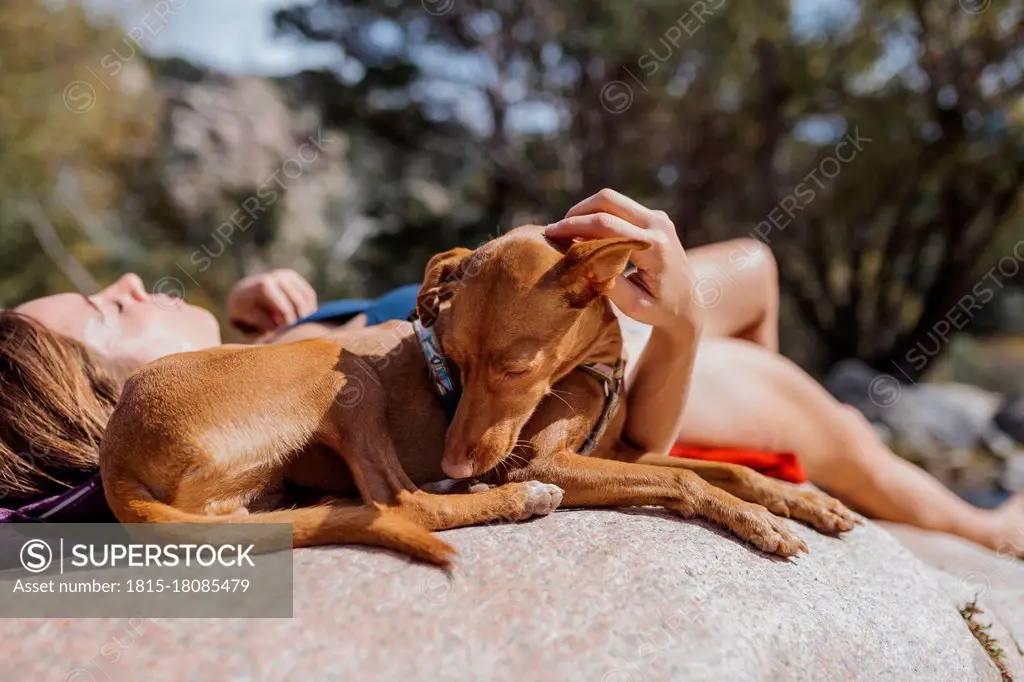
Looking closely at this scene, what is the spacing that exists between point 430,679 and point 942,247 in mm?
15384

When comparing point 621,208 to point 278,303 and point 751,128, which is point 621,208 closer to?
point 278,303

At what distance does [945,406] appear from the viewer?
11.9 metres

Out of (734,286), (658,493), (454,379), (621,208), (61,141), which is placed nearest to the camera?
(658,493)

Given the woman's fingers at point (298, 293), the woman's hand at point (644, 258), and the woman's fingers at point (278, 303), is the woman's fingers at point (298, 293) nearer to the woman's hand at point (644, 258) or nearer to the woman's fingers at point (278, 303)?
the woman's fingers at point (278, 303)

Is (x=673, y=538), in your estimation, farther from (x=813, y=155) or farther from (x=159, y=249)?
(x=159, y=249)

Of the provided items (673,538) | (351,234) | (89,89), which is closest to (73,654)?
(673,538)

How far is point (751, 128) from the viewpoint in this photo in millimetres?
15453

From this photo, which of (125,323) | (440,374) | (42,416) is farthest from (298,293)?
(440,374)

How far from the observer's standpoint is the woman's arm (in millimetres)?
2762

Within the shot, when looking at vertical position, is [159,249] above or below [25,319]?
below

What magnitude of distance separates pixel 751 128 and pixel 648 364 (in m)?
13.6

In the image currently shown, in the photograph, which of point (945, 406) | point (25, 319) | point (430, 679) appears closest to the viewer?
point (430, 679)

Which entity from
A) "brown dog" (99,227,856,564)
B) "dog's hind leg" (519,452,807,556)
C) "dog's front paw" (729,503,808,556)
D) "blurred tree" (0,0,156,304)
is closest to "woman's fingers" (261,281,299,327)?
"brown dog" (99,227,856,564)

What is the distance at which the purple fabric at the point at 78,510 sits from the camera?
106 inches
